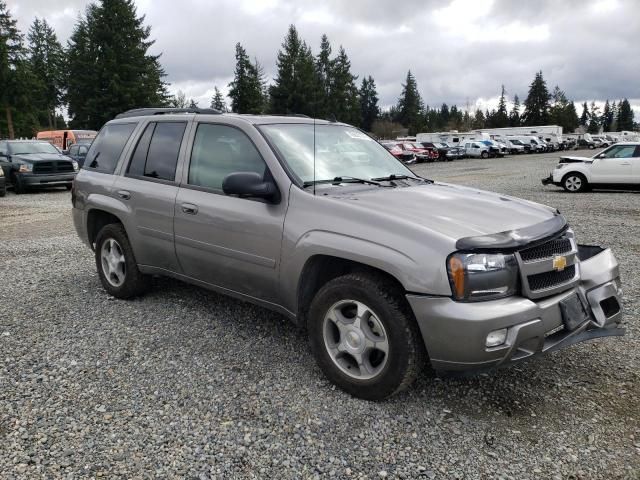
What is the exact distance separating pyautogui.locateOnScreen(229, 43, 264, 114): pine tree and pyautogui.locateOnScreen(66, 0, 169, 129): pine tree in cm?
1385

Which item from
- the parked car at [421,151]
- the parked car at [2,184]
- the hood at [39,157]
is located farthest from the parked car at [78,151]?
the parked car at [421,151]

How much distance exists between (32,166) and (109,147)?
516 inches

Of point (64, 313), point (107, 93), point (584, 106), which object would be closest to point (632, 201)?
point (64, 313)

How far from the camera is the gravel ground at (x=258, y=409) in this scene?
9.07 ft

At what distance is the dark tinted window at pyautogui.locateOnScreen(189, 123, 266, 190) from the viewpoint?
402cm

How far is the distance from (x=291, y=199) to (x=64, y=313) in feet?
9.07

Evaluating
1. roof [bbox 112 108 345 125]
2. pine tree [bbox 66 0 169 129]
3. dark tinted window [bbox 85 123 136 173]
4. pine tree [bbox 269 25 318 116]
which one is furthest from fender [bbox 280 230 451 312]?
pine tree [bbox 269 25 318 116]

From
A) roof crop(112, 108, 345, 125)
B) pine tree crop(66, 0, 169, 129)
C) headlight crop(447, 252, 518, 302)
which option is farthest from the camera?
pine tree crop(66, 0, 169, 129)

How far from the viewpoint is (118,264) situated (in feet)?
17.4

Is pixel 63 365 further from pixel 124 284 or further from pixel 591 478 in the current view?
pixel 591 478

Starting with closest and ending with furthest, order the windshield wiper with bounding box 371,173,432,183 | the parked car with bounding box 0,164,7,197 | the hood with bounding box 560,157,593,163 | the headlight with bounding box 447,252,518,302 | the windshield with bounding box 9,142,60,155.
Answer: the headlight with bounding box 447,252,518,302, the windshield wiper with bounding box 371,173,432,183, the parked car with bounding box 0,164,7,197, the hood with bounding box 560,157,593,163, the windshield with bounding box 9,142,60,155

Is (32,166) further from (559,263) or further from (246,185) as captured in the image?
(559,263)

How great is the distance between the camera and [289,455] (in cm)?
283

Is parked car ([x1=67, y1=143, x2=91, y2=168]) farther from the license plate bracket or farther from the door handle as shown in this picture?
the license plate bracket
